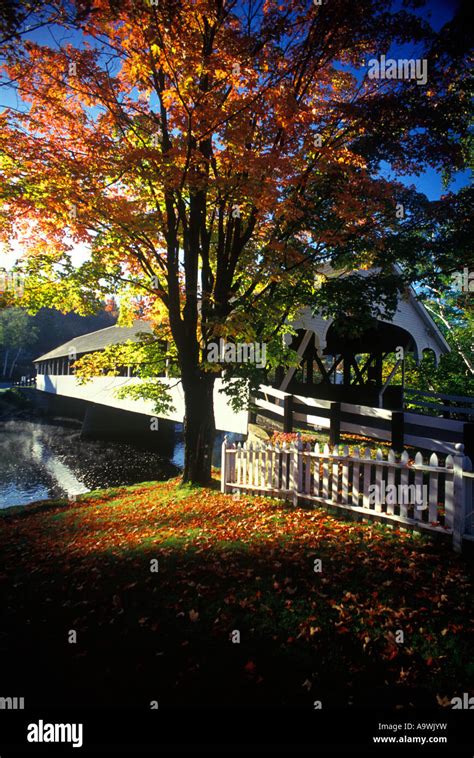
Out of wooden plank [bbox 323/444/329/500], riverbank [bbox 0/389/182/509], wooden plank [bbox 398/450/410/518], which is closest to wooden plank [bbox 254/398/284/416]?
wooden plank [bbox 323/444/329/500]

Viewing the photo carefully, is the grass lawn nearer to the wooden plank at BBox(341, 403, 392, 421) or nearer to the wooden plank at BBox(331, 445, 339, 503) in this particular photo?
the wooden plank at BBox(331, 445, 339, 503)

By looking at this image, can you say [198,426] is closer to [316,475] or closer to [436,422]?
[316,475]

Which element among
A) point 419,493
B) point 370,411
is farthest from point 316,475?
point 370,411

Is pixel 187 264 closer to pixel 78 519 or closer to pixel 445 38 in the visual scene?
pixel 78 519

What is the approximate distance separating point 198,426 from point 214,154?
674 centimetres

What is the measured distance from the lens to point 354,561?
5070 mm

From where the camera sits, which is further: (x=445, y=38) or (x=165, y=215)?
(x=165, y=215)

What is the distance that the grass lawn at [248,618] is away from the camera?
3.30 meters

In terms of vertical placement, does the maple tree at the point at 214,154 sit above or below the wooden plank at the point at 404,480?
above

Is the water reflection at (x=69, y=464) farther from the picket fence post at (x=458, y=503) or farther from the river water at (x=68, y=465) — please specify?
the picket fence post at (x=458, y=503)

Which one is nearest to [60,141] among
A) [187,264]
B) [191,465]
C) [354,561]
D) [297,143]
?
[187,264]

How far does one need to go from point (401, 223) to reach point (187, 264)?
6129 mm

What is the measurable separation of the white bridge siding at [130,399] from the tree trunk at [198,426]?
25.7 inches

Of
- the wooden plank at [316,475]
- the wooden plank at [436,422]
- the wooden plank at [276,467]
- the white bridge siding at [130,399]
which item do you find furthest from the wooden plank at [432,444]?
the white bridge siding at [130,399]
